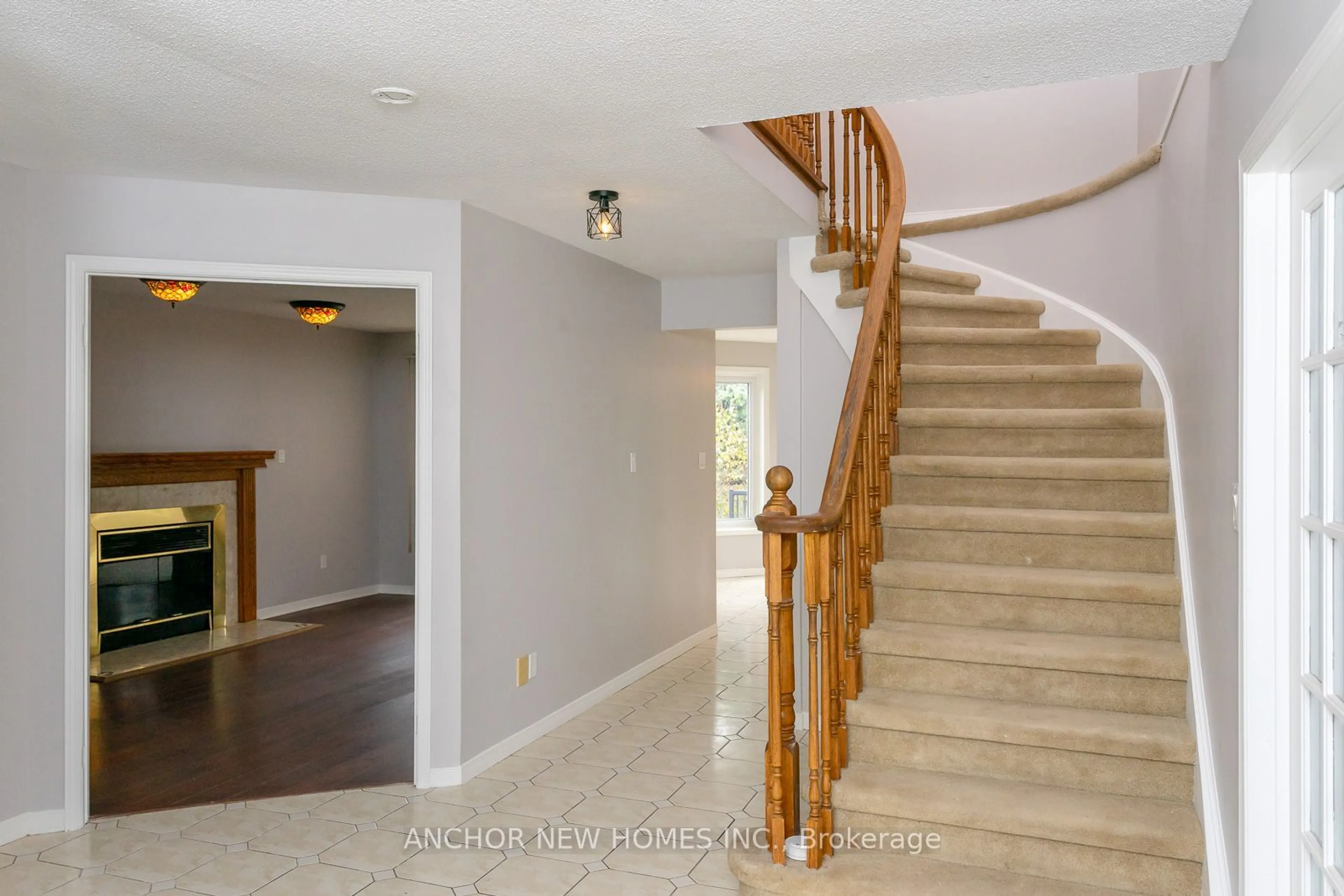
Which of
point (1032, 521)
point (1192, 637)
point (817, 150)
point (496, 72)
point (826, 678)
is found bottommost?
point (826, 678)

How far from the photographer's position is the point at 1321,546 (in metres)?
1.74

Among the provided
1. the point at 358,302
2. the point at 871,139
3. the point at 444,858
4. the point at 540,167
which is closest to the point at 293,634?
the point at 358,302

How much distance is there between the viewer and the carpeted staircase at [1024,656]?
8.16ft

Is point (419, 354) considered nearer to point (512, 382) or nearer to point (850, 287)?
point (512, 382)

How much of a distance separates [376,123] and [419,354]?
43.0 inches

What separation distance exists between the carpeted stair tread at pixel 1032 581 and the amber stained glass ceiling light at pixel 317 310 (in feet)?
14.3

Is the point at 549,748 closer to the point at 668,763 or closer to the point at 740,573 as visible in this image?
the point at 668,763

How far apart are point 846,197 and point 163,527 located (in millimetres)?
5101

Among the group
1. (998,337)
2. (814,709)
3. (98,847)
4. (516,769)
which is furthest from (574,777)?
(998,337)

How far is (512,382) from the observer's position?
4156 mm

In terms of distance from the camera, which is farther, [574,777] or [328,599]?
[328,599]

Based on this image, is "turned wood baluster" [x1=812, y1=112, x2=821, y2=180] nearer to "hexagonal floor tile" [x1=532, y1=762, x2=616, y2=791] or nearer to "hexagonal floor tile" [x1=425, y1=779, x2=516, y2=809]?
"hexagonal floor tile" [x1=532, y1=762, x2=616, y2=791]

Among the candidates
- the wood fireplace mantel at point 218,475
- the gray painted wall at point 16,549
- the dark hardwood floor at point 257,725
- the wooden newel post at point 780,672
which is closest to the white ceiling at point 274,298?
the wood fireplace mantel at point 218,475

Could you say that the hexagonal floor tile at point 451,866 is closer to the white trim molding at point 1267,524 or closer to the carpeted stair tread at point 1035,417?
the white trim molding at point 1267,524
